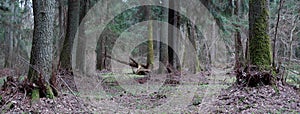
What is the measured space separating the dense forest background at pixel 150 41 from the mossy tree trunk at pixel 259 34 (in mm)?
25

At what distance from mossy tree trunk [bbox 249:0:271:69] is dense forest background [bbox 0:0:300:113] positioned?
0.08ft

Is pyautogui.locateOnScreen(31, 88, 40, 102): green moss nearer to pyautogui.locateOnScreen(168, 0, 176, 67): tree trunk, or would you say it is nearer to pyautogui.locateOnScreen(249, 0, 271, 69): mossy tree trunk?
pyautogui.locateOnScreen(249, 0, 271, 69): mossy tree trunk

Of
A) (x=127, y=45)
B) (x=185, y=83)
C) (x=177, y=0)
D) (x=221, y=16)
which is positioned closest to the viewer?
(x=185, y=83)

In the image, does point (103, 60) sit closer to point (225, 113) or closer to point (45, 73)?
point (45, 73)

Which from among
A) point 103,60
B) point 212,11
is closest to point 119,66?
point 103,60

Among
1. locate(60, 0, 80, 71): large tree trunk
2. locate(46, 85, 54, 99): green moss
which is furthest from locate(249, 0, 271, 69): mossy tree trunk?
locate(60, 0, 80, 71): large tree trunk

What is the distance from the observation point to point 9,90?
21.0ft

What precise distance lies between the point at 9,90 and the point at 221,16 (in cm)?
1194

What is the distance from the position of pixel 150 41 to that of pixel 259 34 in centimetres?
1078

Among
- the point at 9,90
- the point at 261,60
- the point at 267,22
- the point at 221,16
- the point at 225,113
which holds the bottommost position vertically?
the point at 225,113

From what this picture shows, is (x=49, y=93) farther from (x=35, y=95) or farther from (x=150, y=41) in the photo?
(x=150, y=41)

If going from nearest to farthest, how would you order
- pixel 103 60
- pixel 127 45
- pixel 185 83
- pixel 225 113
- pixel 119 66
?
pixel 225 113 → pixel 185 83 → pixel 103 60 → pixel 119 66 → pixel 127 45

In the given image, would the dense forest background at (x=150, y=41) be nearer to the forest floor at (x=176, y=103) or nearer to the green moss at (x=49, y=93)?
the green moss at (x=49, y=93)

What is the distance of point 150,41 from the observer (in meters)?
17.9
